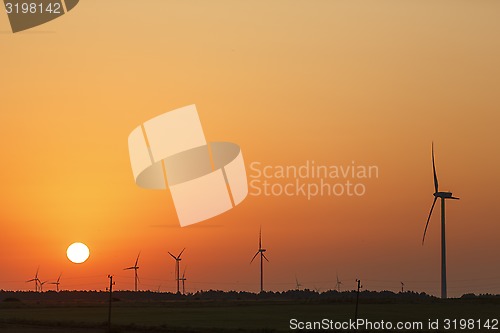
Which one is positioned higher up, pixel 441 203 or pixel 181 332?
pixel 441 203

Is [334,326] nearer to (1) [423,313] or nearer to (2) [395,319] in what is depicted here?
(2) [395,319]

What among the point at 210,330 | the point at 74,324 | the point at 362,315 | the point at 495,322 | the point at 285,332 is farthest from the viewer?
the point at 362,315

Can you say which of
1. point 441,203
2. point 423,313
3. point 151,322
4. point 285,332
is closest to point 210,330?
point 285,332

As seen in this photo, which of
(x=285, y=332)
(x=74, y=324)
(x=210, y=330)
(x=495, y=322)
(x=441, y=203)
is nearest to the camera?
(x=285, y=332)

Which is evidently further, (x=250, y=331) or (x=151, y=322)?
(x=151, y=322)

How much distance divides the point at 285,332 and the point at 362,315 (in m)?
36.9

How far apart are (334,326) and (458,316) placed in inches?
1030

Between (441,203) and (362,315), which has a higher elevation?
(441,203)

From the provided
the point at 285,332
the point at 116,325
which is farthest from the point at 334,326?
the point at 116,325

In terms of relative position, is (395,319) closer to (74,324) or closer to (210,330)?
(210,330)

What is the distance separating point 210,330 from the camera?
103188 mm

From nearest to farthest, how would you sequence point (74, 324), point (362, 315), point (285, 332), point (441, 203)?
point (285, 332)
point (74, 324)
point (362, 315)
point (441, 203)

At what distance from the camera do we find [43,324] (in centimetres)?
12331

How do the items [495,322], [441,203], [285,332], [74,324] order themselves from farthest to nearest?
[441,203] → [74,324] → [495,322] → [285,332]
